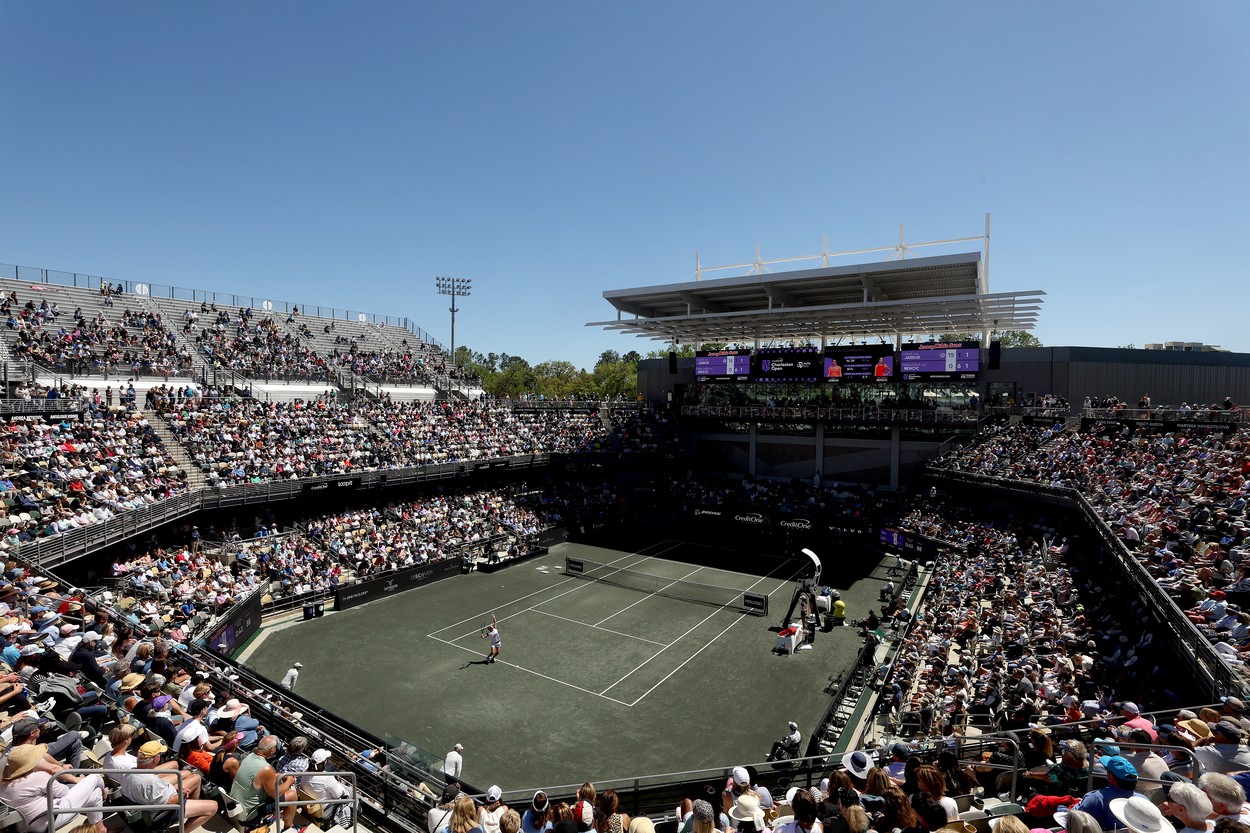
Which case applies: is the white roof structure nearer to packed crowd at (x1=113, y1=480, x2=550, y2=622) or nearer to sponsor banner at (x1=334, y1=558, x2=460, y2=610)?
packed crowd at (x1=113, y1=480, x2=550, y2=622)

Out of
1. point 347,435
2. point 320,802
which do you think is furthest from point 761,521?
point 320,802

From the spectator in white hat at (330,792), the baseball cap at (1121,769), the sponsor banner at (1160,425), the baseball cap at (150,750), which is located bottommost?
the spectator in white hat at (330,792)

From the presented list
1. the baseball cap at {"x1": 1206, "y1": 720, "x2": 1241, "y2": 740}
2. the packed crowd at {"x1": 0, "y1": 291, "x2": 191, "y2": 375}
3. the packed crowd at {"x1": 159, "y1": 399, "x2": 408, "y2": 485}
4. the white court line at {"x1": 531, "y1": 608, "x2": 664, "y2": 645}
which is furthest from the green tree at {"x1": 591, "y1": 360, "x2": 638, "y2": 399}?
the baseball cap at {"x1": 1206, "y1": 720, "x2": 1241, "y2": 740}

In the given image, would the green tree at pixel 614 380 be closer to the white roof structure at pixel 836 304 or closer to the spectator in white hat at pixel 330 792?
the white roof structure at pixel 836 304

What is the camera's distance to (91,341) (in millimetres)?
37562

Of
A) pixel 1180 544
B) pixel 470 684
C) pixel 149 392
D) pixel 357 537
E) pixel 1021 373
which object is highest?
pixel 1021 373

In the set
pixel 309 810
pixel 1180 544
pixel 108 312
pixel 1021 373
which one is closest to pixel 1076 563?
pixel 1180 544

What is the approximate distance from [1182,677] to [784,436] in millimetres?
39139

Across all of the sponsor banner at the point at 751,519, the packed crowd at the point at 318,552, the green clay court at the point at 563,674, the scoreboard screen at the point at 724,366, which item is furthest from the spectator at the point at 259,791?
the scoreboard screen at the point at 724,366

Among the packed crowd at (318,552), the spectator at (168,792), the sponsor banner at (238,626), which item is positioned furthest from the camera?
the packed crowd at (318,552)

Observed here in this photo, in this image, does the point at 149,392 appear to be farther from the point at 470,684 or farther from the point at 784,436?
the point at 784,436

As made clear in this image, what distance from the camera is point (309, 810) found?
8.24 m

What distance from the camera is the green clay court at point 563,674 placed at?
18.2 m

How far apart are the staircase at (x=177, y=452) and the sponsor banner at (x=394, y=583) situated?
8.56 metres
